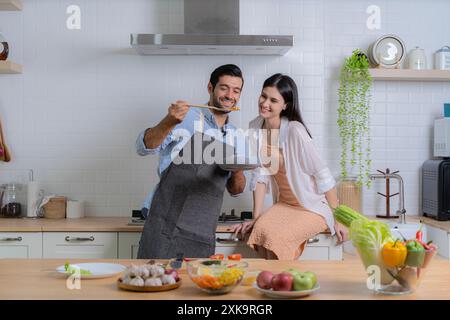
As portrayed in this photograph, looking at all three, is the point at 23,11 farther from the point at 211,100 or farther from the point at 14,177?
the point at 211,100

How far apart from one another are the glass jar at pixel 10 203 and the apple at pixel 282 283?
3159mm

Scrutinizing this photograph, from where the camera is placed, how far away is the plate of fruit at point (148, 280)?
2420mm

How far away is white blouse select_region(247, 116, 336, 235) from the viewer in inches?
177

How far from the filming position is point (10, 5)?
193 inches

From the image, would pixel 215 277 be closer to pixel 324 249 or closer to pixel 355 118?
pixel 324 249

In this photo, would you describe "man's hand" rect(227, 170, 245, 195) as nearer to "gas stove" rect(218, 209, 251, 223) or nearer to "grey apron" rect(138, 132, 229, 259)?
"grey apron" rect(138, 132, 229, 259)

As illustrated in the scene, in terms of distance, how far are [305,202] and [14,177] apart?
7.64 ft

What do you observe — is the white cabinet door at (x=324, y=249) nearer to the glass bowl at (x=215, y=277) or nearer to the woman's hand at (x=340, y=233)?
the woman's hand at (x=340, y=233)

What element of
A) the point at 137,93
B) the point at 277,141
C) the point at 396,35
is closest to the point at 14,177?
the point at 137,93

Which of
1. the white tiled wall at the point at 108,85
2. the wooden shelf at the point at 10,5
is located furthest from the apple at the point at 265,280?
the wooden shelf at the point at 10,5

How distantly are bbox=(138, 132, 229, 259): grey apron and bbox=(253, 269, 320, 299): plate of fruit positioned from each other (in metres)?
1.62

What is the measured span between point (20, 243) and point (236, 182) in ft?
5.16

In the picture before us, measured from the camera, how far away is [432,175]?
200 inches

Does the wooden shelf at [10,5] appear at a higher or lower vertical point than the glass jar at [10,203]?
higher
